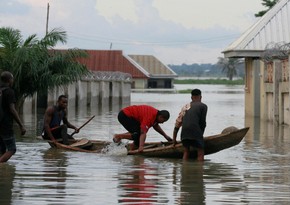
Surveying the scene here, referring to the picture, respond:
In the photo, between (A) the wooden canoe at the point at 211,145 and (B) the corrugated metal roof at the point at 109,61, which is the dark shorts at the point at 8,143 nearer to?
(A) the wooden canoe at the point at 211,145

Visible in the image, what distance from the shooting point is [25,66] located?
29.3 meters

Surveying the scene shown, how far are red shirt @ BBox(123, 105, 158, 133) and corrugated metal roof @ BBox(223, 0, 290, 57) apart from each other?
19.7 m

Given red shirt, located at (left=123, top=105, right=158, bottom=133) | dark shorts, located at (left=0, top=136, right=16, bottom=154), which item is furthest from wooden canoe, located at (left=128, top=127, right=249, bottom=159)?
dark shorts, located at (left=0, top=136, right=16, bottom=154)

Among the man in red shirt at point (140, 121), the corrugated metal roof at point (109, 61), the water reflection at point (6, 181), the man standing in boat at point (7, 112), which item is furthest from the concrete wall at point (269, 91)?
the corrugated metal roof at point (109, 61)

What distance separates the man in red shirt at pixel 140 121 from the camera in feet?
55.7

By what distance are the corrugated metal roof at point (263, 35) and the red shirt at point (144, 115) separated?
64.7 feet

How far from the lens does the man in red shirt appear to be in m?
17.0

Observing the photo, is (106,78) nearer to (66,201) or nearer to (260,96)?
(260,96)

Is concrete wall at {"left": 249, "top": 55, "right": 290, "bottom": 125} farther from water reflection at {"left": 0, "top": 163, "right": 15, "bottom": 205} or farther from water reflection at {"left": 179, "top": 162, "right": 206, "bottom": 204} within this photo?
water reflection at {"left": 0, "top": 163, "right": 15, "bottom": 205}

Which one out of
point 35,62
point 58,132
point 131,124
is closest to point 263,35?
point 35,62

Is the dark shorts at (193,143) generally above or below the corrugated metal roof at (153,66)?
below

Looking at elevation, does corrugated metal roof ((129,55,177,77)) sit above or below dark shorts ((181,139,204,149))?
above

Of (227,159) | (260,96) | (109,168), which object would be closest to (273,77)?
(260,96)

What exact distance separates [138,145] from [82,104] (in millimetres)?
34343
